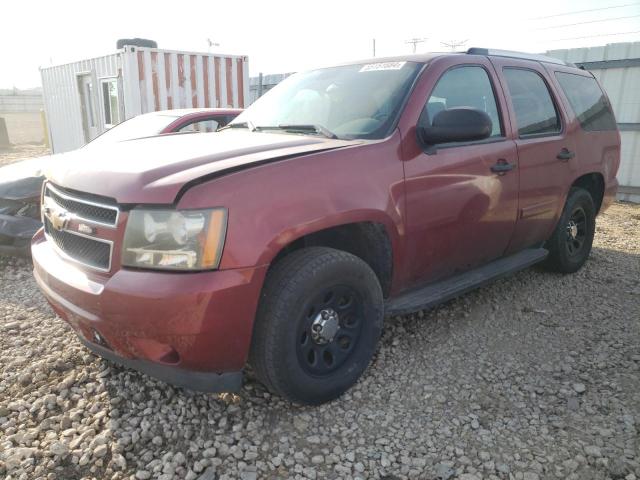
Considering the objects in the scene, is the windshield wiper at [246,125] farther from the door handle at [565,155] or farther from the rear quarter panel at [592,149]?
the rear quarter panel at [592,149]

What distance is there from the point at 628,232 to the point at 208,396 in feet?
19.7

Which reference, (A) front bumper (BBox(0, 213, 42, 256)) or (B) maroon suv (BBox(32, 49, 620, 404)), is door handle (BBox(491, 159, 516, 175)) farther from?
(A) front bumper (BBox(0, 213, 42, 256))

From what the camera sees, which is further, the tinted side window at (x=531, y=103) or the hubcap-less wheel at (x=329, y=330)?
the tinted side window at (x=531, y=103)

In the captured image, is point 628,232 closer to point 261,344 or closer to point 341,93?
point 341,93

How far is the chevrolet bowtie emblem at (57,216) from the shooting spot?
2.49 meters

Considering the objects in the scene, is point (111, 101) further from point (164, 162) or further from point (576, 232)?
point (576, 232)

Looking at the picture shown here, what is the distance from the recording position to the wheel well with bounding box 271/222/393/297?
281cm

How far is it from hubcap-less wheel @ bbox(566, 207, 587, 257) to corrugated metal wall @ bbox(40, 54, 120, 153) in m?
7.93

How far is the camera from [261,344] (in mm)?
2346

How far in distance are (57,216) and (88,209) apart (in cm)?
31

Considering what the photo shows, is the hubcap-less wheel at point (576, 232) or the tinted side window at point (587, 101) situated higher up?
the tinted side window at point (587, 101)

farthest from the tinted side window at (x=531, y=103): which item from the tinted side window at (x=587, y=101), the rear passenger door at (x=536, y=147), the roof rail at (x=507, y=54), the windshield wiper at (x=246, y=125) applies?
the windshield wiper at (x=246, y=125)

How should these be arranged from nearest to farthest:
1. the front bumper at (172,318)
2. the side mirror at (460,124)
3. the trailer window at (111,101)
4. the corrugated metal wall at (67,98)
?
the front bumper at (172,318) → the side mirror at (460,124) → the trailer window at (111,101) → the corrugated metal wall at (67,98)

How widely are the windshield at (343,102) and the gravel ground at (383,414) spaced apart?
146 centimetres
